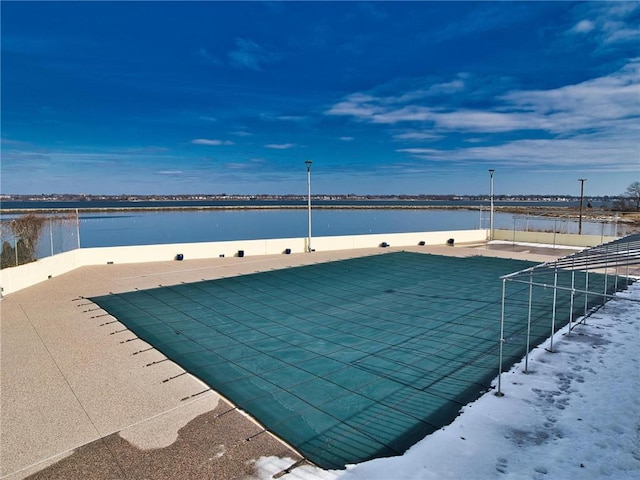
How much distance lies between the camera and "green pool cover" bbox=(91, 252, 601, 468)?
493cm

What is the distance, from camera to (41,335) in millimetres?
8000

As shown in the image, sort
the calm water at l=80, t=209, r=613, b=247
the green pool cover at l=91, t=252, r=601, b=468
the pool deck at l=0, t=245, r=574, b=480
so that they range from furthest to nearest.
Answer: the calm water at l=80, t=209, r=613, b=247 < the green pool cover at l=91, t=252, r=601, b=468 < the pool deck at l=0, t=245, r=574, b=480

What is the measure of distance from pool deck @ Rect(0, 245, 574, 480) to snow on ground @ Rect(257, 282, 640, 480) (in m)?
0.70

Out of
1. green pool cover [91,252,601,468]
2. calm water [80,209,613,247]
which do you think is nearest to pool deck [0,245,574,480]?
green pool cover [91,252,601,468]

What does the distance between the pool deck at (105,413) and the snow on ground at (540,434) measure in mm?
699

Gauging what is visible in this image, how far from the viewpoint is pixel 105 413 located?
200 inches

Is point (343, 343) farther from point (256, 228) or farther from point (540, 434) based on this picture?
point (256, 228)

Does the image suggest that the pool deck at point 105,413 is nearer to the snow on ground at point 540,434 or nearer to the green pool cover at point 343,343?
the green pool cover at point 343,343

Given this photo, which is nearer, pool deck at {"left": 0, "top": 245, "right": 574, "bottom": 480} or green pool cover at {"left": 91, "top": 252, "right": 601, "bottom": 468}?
pool deck at {"left": 0, "top": 245, "right": 574, "bottom": 480}

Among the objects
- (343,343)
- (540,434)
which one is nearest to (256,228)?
(343,343)

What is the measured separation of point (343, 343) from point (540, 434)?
3.74m

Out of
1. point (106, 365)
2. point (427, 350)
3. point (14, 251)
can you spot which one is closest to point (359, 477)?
point (427, 350)

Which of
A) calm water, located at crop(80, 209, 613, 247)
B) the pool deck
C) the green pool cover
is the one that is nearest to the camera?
the pool deck

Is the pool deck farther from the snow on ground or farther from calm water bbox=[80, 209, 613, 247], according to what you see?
calm water bbox=[80, 209, 613, 247]
